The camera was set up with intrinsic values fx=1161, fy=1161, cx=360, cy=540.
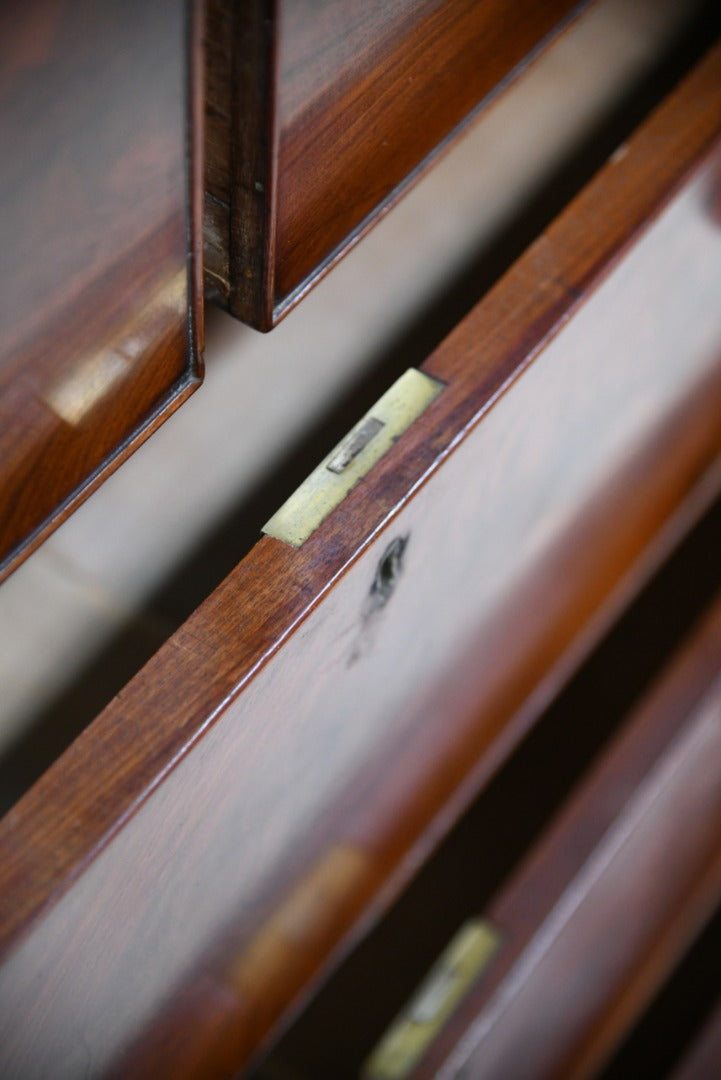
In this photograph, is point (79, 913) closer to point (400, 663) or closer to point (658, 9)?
point (400, 663)

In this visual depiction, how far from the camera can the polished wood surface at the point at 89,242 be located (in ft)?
1.06

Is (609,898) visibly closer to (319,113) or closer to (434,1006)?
(434,1006)

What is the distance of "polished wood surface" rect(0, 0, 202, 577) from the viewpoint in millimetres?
323

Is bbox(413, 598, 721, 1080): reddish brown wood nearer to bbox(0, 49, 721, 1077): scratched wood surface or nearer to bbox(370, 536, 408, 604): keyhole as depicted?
bbox(0, 49, 721, 1077): scratched wood surface

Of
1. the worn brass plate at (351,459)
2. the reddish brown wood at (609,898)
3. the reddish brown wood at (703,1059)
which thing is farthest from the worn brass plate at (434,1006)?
the worn brass plate at (351,459)

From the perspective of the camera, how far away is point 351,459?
496 millimetres

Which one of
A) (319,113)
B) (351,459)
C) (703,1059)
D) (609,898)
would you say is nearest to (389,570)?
(351,459)

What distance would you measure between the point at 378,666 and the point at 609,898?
26 centimetres

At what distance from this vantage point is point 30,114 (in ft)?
1.05

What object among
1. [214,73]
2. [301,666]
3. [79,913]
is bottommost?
[79,913]

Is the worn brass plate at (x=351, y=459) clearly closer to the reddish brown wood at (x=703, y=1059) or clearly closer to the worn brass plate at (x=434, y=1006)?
the worn brass plate at (x=434, y=1006)

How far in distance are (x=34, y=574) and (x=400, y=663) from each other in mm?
207

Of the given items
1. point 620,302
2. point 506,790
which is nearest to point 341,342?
point 620,302

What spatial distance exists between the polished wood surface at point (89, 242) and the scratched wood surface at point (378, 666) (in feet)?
0.25
